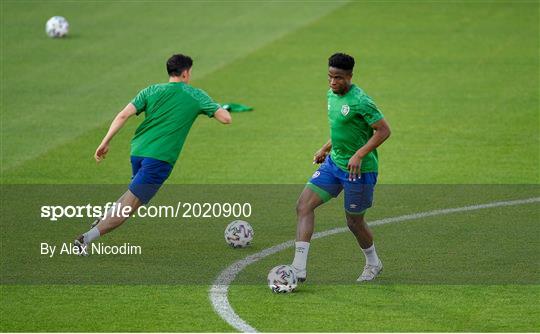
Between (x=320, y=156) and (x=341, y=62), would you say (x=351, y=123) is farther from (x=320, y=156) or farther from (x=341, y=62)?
(x=320, y=156)

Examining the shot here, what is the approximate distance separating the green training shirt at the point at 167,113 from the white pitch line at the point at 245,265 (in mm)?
1533

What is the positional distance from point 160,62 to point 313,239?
1429 cm

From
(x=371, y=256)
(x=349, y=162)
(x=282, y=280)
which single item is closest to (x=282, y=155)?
(x=371, y=256)

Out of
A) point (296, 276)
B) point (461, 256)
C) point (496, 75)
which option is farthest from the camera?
point (496, 75)

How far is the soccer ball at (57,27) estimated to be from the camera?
32125 mm

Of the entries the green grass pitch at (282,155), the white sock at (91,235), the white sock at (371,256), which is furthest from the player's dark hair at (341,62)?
the white sock at (91,235)

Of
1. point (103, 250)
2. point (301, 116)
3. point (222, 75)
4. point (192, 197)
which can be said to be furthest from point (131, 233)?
point (222, 75)

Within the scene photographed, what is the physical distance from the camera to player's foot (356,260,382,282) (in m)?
13.8

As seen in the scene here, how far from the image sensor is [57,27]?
1267 inches

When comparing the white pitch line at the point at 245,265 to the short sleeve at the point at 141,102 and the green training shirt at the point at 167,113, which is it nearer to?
the green training shirt at the point at 167,113

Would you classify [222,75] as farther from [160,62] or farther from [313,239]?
[313,239]

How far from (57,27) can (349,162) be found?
20348 mm

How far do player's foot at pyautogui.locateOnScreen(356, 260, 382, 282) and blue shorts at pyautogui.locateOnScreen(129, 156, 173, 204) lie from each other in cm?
268

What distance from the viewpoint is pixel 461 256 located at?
14.9 metres
